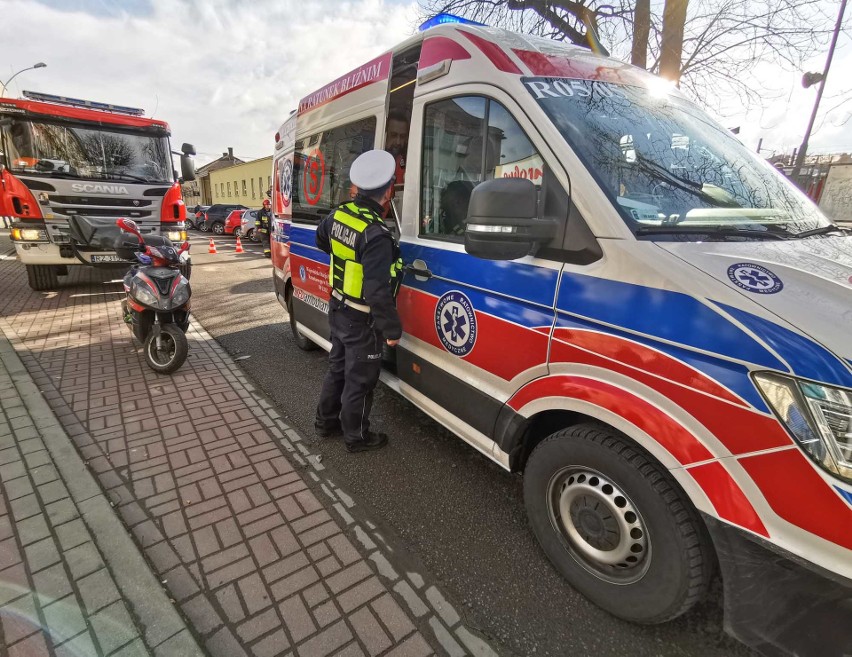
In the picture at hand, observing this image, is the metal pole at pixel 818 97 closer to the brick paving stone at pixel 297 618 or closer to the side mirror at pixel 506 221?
the side mirror at pixel 506 221

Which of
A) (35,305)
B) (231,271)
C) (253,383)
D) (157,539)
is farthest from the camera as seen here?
(231,271)

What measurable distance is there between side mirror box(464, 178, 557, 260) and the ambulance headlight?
0.92 metres

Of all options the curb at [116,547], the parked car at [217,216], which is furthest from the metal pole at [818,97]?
the parked car at [217,216]

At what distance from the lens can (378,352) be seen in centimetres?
293

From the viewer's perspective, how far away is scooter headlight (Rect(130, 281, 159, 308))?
169 inches

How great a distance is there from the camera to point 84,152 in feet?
23.5

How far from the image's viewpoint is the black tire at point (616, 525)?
1583 mm

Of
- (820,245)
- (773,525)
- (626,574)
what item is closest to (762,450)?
(773,525)

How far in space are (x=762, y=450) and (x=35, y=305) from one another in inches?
353

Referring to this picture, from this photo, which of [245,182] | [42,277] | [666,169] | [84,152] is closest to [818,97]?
[666,169]

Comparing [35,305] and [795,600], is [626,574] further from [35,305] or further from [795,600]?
[35,305]

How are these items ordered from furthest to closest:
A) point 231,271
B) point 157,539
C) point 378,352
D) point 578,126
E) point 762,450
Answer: point 231,271 → point 378,352 → point 157,539 → point 578,126 → point 762,450

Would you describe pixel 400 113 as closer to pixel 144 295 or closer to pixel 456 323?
pixel 456 323

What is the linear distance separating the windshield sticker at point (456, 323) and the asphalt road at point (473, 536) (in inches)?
38.4
